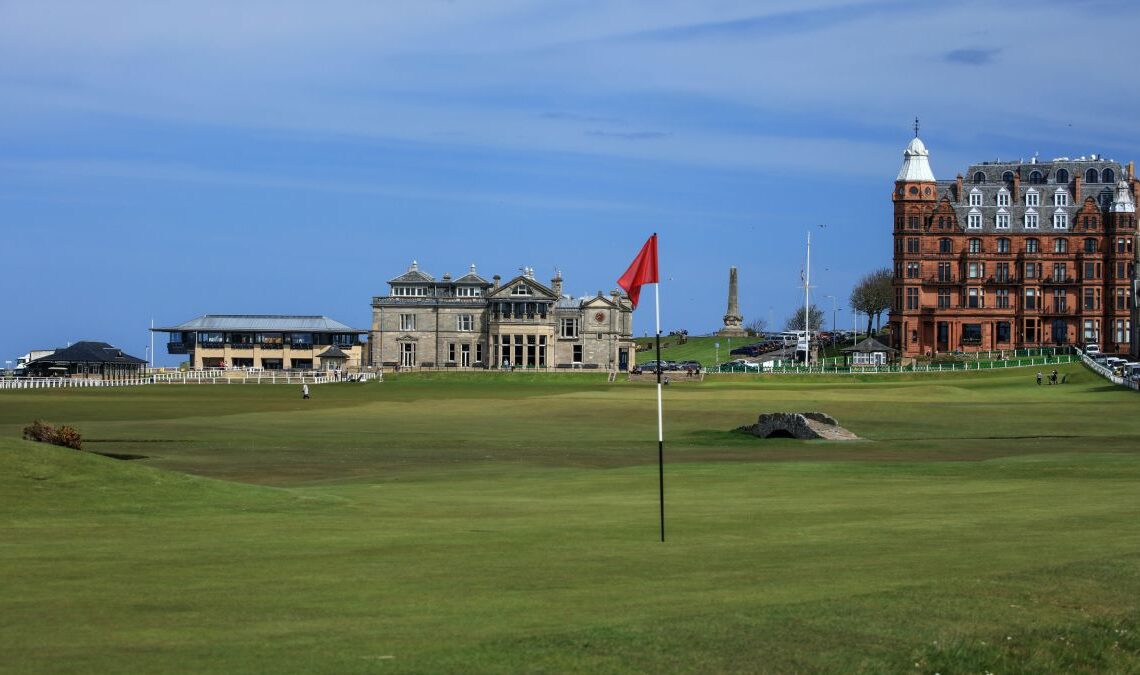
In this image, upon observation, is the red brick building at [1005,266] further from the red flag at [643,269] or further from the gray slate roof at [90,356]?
the red flag at [643,269]

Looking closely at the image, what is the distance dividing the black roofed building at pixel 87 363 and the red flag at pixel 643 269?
5984 inches

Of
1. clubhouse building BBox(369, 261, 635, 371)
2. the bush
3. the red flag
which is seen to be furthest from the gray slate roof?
the red flag

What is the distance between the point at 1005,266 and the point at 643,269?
5612 inches

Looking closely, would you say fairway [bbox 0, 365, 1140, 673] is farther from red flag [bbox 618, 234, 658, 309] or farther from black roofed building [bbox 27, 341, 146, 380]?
black roofed building [bbox 27, 341, 146, 380]

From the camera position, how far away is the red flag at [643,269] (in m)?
32.0

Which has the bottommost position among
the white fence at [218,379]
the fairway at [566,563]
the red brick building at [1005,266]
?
the fairway at [566,563]

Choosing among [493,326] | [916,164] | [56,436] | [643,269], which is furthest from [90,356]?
[643,269]

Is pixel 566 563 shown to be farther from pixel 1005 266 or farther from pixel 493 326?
pixel 493 326

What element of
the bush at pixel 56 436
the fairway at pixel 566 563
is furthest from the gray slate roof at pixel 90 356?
the bush at pixel 56 436

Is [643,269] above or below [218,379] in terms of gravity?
above

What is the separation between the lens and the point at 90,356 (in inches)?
7037

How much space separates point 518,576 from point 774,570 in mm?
3625

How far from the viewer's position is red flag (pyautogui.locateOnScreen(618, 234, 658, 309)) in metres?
32.0

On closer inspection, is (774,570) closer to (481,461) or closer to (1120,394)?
(481,461)
